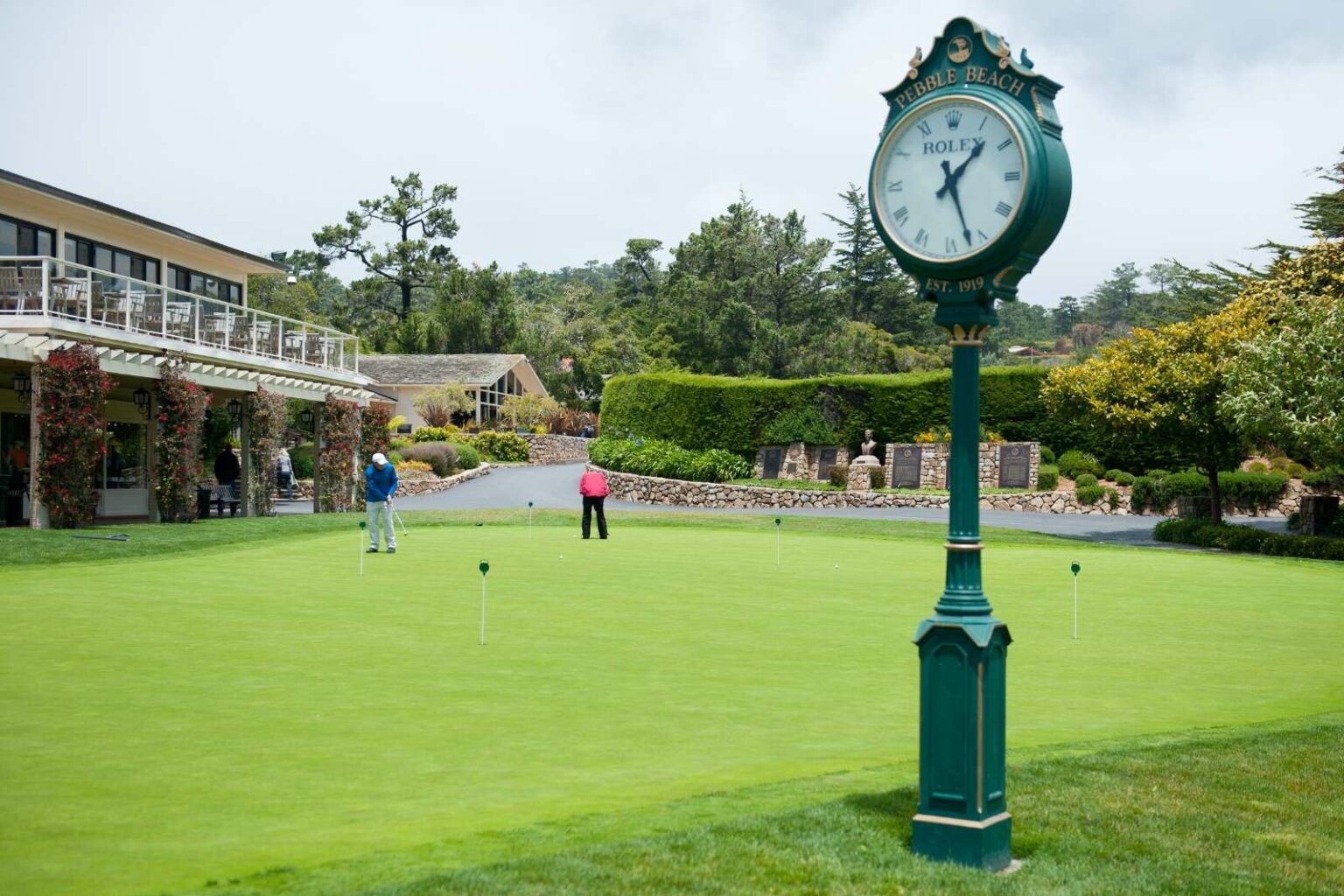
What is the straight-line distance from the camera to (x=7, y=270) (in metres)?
27.3

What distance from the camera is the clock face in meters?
6.51

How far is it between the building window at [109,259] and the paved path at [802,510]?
8582 mm

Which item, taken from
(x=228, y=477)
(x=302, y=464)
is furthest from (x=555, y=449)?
(x=228, y=477)

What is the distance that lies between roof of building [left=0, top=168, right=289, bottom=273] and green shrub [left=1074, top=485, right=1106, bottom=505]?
28.8 m

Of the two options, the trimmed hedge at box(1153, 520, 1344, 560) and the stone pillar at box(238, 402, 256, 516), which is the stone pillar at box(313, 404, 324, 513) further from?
the trimmed hedge at box(1153, 520, 1344, 560)

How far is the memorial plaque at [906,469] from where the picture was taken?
1885 inches

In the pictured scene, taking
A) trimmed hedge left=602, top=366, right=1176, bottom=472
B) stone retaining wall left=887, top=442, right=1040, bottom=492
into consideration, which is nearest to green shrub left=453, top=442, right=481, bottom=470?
trimmed hedge left=602, top=366, right=1176, bottom=472

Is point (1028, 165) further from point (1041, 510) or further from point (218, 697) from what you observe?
point (1041, 510)

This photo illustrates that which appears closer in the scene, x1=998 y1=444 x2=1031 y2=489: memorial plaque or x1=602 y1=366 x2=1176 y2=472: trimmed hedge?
x1=998 y1=444 x2=1031 y2=489: memorial plaque

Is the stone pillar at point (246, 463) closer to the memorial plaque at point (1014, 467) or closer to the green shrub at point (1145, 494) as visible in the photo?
the memorial plaque at point (1014, 467)

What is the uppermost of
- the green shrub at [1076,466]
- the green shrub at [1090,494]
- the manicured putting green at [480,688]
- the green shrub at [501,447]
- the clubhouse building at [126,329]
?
the clubhouse building at [126,329]

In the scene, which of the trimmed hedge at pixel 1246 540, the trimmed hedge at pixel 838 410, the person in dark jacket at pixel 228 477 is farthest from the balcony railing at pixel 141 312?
the trimmed hedge at pixel 1246 540

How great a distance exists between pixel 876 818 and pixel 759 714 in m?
2.88

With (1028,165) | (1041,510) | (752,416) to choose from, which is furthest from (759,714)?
(752,416)
